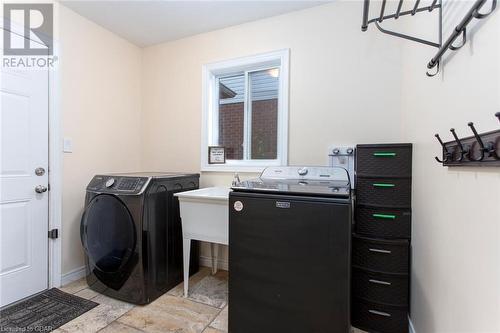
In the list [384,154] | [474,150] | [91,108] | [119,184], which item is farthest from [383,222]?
[91,108]

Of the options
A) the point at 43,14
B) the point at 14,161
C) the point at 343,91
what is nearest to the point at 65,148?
the point at 14,161

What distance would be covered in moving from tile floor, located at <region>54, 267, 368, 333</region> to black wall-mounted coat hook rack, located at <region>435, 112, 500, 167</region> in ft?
4.48

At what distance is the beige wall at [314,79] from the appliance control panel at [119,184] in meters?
0.81

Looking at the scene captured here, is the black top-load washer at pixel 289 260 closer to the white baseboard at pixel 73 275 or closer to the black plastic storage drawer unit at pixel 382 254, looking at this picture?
the black plastic storage drawer unit at pixel 382 254

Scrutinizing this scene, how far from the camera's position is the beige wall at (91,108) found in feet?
7.31

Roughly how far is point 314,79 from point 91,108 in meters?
2.25

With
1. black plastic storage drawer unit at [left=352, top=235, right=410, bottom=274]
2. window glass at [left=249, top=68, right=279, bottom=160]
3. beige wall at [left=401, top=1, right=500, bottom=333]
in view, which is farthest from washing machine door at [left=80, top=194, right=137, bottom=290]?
beige wall at [left=401, top=1, right=500, bottom=333]

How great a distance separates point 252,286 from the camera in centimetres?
140

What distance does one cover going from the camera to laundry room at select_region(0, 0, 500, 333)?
1.02m

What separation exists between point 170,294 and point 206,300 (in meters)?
0.34

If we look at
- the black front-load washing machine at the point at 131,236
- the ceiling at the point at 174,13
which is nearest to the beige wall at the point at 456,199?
the ceiling at the point at 174,13

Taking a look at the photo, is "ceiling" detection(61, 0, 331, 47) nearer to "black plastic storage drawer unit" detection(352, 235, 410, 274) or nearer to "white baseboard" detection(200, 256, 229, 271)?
"black plastic storage drawer unit" detection(352, 235, 410, 274)

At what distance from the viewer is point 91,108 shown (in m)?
2.46

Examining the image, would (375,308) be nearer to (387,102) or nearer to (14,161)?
(387,102)
